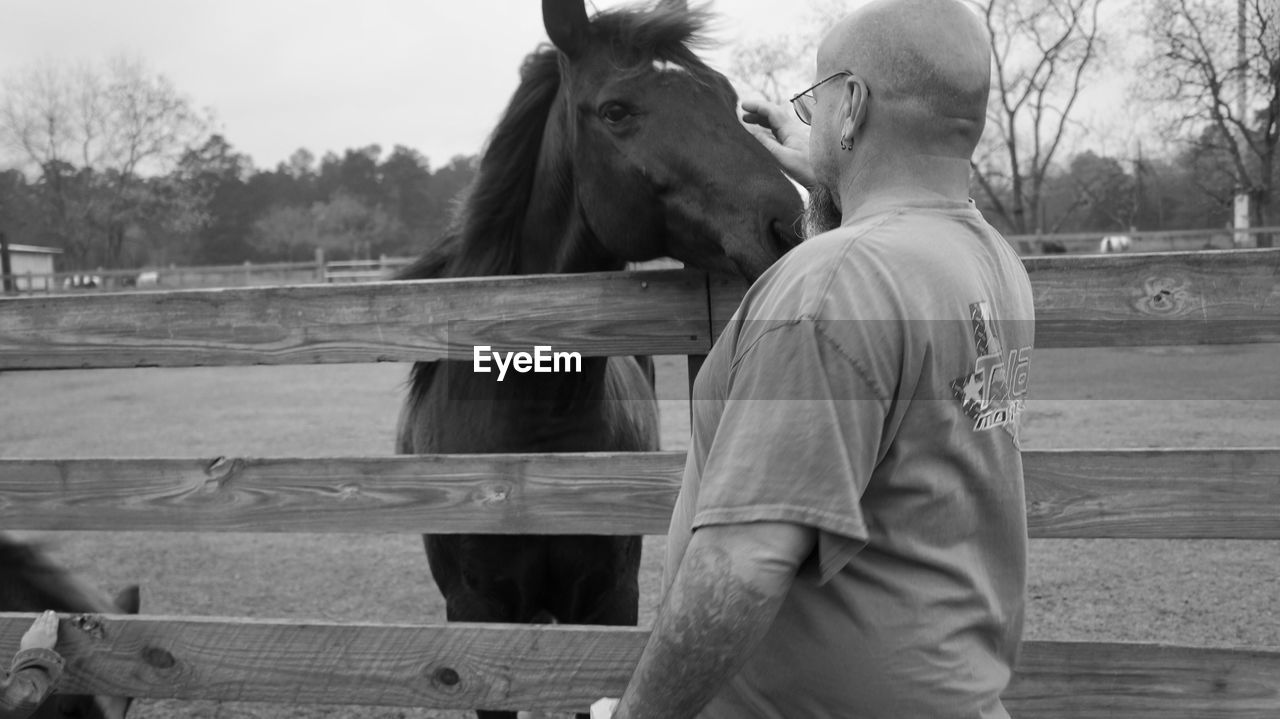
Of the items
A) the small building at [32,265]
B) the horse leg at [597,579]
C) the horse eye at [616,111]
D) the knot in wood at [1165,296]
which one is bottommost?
the horse leg at [597,579]

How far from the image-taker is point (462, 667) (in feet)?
7.24

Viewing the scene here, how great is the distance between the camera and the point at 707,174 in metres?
2.25

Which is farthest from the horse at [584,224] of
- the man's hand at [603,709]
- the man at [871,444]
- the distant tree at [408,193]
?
the distant tree at [408,193]

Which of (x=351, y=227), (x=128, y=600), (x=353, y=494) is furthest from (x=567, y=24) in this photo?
(x=351, y=227)

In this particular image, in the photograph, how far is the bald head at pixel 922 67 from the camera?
3.72 ft

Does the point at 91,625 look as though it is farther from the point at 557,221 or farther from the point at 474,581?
the point at 557,221

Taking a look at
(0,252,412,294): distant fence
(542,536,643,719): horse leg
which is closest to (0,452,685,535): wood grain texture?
(542,536,643,719): horse leg

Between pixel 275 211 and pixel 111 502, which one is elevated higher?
pixel 275 211

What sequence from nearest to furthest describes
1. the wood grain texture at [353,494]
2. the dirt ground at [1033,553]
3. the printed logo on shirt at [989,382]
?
1. the printed logo on shirt at [989,382]
2. the wood grain texture at [353,494]
3. the dirt ground at [1033,553]

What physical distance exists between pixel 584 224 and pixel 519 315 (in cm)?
41

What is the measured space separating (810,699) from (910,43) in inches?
32.6

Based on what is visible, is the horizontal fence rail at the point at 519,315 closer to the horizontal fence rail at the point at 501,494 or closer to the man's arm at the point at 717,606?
the horizontal fence rail at the point at 501,494

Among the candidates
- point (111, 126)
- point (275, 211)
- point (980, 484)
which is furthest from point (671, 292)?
point (275, 211)

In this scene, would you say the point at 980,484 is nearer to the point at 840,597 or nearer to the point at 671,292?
the point at 840,597
